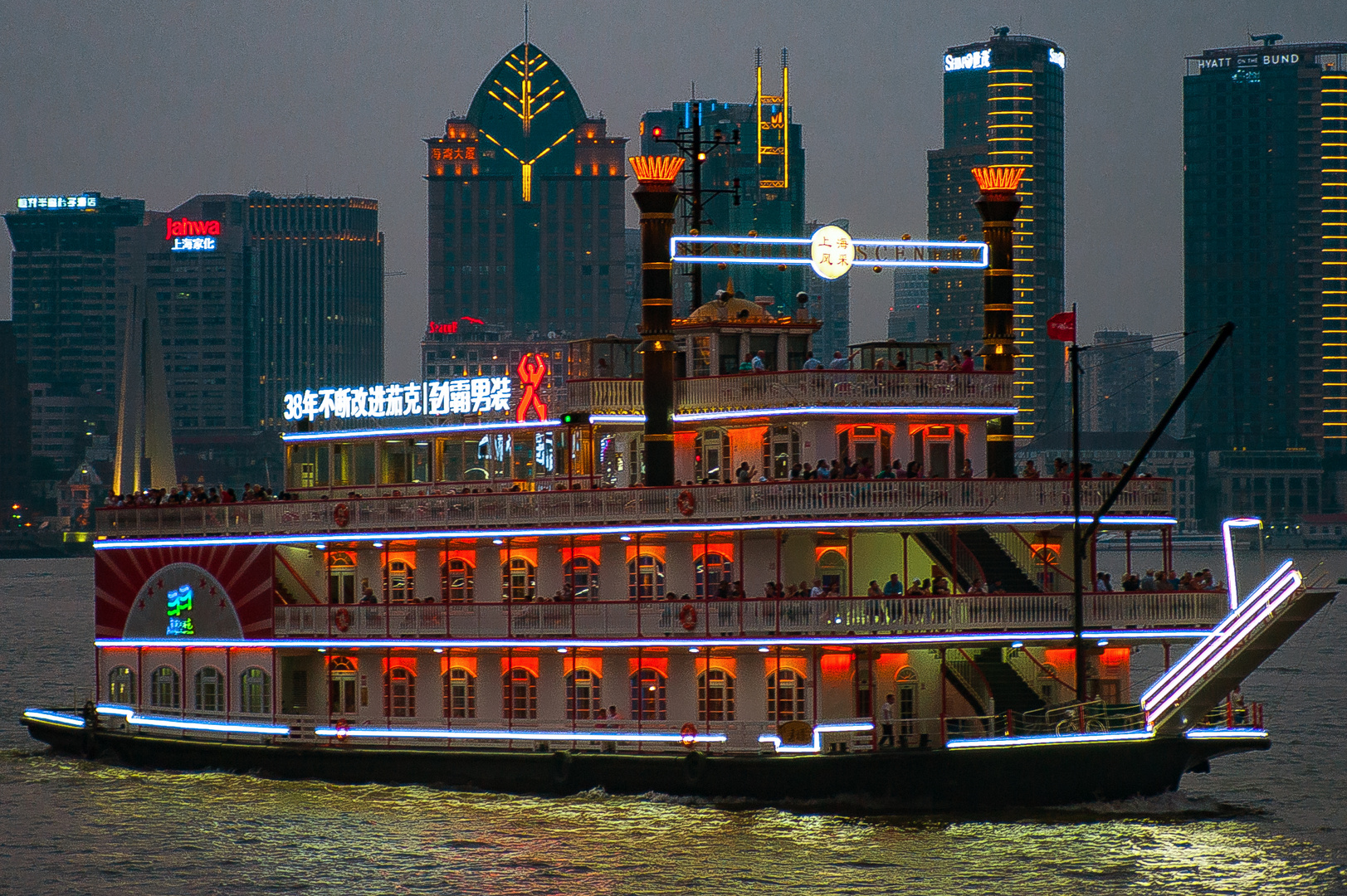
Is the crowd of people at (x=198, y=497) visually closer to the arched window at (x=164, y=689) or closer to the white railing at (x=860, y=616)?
the arched window at (x=164, y=689)

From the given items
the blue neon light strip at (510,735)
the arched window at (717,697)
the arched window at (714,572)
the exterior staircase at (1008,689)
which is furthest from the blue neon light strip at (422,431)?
the exterior staircase at (1008,689)

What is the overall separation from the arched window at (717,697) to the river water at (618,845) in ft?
5.81

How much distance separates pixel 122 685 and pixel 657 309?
55.7ft

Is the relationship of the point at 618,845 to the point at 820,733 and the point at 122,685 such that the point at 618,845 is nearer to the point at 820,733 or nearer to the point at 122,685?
the point at 820,733

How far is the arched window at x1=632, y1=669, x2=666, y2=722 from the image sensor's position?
3950cm

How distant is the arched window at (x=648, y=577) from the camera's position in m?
40.1

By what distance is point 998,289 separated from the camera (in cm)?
4428

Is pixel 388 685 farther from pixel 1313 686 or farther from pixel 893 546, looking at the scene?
pixel 1313 686

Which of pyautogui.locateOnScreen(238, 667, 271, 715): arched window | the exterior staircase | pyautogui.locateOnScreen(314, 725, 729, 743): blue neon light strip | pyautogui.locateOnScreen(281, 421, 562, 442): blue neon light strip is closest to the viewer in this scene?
the exterior staircase

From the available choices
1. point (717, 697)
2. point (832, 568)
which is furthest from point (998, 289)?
point (717, 697)

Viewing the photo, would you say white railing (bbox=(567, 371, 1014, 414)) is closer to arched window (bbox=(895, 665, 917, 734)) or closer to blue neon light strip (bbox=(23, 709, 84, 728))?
arched window (bbox=(895, 665, 917, 734))

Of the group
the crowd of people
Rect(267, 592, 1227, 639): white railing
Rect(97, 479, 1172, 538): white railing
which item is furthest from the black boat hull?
the crowd of people

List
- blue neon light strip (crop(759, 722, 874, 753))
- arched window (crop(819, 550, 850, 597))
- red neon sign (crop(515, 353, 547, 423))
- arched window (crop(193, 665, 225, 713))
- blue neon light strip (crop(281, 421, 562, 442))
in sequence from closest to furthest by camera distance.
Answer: blue neon light strip (crop(759, 722, 874, 753))
arched window (crop(819, 550, 850, 597))
blue neon light strip (crop(281, 421, 562, 442))
red neon sign (crop(515, 353, 547, 423))
arched window (crop(193, 665, 225, 713))

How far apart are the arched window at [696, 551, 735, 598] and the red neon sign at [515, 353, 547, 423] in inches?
206
